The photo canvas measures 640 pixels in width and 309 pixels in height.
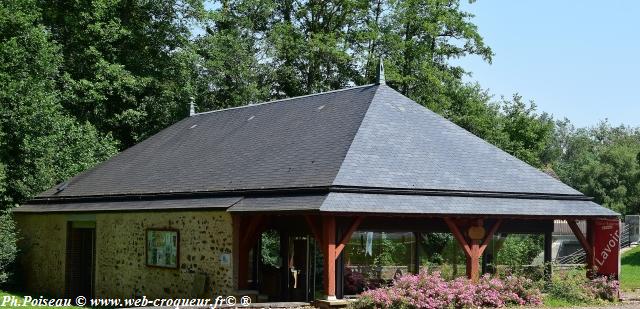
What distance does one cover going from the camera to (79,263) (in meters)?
24.6

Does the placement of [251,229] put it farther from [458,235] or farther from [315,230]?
[458,235]

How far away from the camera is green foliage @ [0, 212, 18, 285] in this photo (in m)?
25.2

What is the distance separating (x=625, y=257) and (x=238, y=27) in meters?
19.4

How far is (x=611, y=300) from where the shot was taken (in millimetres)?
17859

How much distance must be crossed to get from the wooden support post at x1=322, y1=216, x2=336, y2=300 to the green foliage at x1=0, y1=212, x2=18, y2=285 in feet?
43.3

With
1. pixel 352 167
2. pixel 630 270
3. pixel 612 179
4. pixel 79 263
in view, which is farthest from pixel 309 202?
pixel 612 179

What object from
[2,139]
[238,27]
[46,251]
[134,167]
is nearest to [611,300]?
[134,167]

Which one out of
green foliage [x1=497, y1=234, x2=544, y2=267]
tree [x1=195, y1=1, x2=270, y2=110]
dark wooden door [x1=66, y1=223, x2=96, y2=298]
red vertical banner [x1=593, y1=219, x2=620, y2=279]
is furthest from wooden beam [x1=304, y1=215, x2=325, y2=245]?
tree [x1=195, y1=1, x2=270, y2=110]

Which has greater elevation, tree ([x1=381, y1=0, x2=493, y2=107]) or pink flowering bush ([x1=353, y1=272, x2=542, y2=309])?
tree ([x1=381, y1=0, x2=493, y2=107])

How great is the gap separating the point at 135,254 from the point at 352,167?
717 centimetres

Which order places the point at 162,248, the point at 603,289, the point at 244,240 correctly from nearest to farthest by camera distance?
1. the point at 244,240
2. the point at 603,289
3. the point at 162,248

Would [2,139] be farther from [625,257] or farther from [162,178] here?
[625,257]

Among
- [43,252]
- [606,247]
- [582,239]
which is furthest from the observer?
[43,252]

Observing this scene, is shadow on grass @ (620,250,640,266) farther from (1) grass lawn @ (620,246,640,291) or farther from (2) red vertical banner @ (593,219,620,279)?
(2) red vertical banner @ (593,219,620,279)
